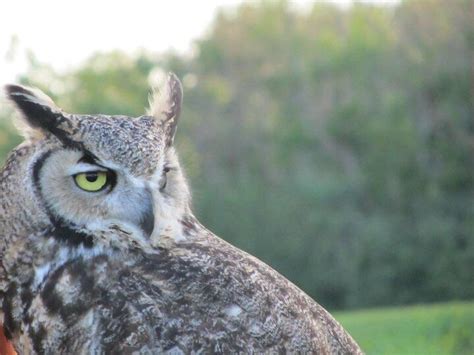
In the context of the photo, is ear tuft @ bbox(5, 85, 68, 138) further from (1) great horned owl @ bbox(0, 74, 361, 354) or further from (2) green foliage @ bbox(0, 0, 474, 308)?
(2) green foliage @ bbox(0, 0, 474, 308)

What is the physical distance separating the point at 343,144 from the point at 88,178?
1178 inches

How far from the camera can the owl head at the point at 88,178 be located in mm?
2326

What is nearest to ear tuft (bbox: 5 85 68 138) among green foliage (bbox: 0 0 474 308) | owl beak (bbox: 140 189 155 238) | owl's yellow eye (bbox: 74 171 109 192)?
owl's yellow eye (bbox: 74 171 109 192)

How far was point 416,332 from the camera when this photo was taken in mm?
16438

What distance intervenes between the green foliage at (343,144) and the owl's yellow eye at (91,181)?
2125 centimetres

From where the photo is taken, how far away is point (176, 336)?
236 centimetres

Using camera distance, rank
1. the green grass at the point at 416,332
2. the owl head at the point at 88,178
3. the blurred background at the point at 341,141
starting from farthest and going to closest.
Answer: the blurred background at the point at 341,141 → the green grass at the point at 416,332 → the owl head at the point at 88,178

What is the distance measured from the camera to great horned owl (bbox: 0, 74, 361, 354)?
91.7 inches

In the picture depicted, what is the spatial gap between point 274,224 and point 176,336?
26.8m

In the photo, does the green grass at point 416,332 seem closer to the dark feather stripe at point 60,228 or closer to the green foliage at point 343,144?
the green foliage at point 343,144

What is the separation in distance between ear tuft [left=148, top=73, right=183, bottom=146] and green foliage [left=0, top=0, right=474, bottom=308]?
20.8m

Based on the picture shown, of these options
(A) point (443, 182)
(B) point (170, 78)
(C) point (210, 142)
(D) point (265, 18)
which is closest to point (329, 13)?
(D) point (265, 18)

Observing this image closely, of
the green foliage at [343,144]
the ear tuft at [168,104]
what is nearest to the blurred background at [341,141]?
the green foliage at [343,144]

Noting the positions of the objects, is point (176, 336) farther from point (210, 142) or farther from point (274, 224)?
point (210, 142)
